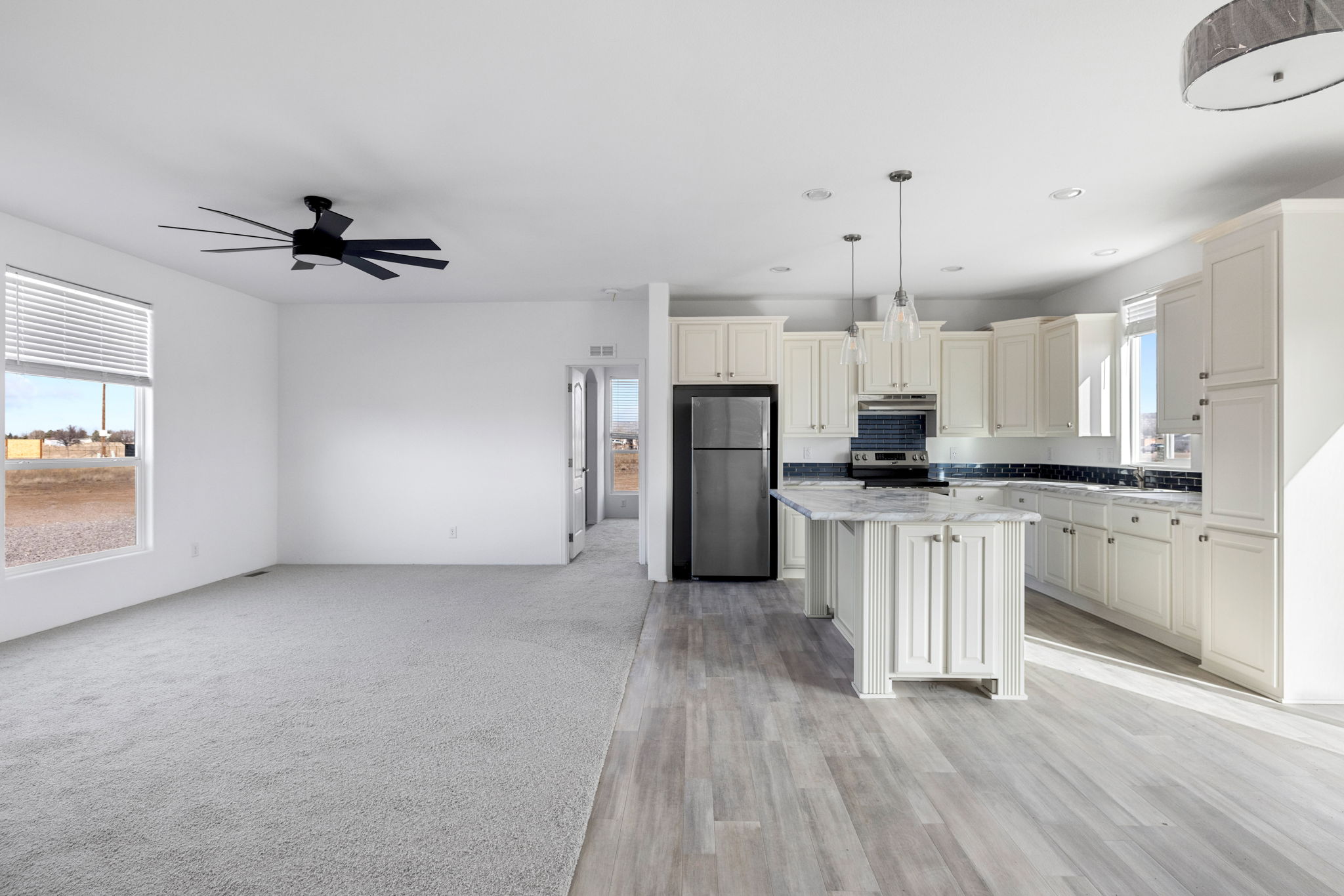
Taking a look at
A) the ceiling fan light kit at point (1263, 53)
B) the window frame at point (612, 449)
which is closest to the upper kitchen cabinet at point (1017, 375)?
the ceiling fan light kit at point (1263, 53)

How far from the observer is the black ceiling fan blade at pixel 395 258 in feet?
11.4

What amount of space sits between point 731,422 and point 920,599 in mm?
2812

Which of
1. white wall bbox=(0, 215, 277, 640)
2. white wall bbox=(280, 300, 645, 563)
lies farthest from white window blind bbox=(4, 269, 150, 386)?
white wall bbox=(280, 300, 645, 563)

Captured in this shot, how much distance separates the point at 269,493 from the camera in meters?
6.30

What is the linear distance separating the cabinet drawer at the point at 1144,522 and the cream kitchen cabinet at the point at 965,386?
1.69 meters

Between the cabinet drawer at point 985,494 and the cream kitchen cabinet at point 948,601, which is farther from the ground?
the cabinet drawer at point 985,494

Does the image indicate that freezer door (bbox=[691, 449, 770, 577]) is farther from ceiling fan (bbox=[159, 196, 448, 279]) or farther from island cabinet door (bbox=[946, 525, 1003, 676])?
ceiling fan (bbox=[159, 196, 448, 279])

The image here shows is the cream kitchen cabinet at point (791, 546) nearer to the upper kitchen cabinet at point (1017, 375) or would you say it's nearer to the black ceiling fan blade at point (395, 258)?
the upper kitchen cabinet at point (1017, 375)

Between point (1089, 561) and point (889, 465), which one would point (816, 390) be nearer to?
point (889, 465)

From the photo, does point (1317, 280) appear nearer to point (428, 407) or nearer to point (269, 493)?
point (428, 407)

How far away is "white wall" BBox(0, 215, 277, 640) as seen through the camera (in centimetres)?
413

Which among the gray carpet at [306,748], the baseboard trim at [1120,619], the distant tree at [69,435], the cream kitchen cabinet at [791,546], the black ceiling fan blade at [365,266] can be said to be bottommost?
the gray carpet at [306,748]

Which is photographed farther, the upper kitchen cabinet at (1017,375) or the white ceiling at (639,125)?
the upper kitchen cabinet at (1017,375)

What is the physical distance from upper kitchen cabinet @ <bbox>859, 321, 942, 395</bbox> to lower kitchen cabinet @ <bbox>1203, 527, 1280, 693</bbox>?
2.66m
